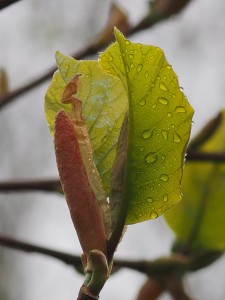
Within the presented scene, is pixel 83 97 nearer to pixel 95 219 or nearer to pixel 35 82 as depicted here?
pixel 95 219

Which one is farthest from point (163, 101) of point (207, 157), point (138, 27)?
point (138, 27)

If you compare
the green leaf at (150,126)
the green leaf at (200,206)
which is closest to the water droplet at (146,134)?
the green leaf at (150,126)

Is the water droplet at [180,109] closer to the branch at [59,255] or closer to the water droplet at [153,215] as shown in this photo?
the water droplet at [153,215]

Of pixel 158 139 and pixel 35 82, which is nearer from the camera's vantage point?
pixel 158 139

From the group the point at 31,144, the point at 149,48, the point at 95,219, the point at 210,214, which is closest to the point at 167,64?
the point at 149,48

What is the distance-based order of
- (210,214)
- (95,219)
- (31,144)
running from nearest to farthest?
(95,219), (210,214), (31,144)

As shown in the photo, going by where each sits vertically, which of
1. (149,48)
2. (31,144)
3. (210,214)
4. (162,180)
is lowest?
(31,144)

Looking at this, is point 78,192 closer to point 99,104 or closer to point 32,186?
point 99,104
